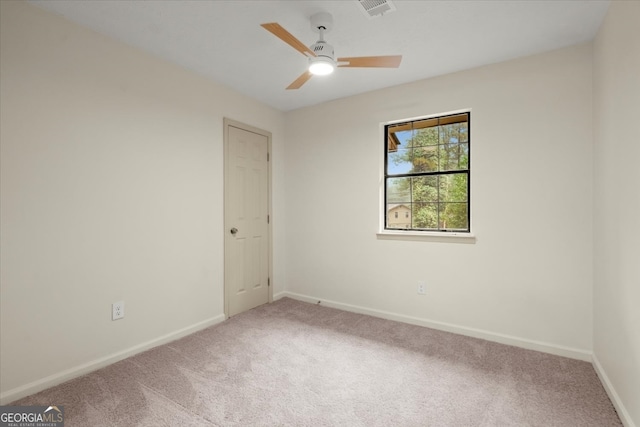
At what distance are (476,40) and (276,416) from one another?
9.99 ft

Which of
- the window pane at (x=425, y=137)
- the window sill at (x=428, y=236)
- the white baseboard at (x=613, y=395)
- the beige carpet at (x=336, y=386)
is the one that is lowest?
the beige carpet at (x=336, y=386)

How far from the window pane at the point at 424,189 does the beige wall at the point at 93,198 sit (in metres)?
2.19

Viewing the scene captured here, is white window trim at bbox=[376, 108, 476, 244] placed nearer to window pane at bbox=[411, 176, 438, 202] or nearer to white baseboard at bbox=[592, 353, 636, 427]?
window pane at bbox=[411, 176, 438, 202]

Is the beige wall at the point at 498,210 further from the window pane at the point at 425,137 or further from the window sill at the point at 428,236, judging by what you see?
the window pane at the point at 425,137

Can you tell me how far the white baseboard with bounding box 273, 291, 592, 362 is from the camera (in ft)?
8.11

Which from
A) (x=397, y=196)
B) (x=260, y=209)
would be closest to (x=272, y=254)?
(x=260, y=209)

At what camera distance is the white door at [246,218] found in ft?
11.1

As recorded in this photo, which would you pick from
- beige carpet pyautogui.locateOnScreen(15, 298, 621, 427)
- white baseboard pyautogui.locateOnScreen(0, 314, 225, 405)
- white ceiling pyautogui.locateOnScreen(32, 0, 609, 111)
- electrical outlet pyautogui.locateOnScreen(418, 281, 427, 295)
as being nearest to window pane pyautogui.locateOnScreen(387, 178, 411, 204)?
electrical outlet pyautogui.locateOnScreen(418, 281, 427, 295)

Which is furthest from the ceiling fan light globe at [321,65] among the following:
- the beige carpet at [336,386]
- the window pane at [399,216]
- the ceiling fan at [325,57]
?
the beige carpet at [336,386]

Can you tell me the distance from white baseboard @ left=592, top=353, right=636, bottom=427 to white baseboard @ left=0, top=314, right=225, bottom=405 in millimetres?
3196

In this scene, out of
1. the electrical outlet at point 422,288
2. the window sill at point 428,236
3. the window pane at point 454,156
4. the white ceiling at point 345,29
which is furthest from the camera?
the electrical outlet at point 422,288

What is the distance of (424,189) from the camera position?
10.7ft

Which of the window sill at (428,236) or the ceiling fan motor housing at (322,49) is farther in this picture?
the window sill at (428,236)

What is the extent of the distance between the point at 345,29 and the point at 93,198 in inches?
89.7
